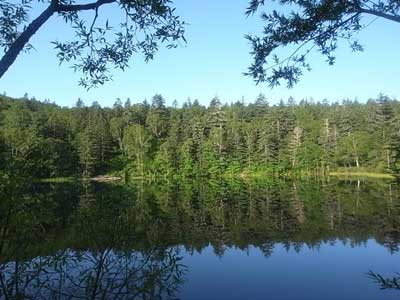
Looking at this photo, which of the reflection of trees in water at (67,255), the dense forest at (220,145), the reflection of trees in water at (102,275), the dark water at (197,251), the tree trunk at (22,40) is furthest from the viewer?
the dense forest at (220,145)

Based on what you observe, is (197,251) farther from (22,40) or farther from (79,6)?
(22,40)

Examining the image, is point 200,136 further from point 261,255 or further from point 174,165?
point 261,255

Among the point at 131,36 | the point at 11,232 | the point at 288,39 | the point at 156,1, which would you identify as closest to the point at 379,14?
the point at 288,39

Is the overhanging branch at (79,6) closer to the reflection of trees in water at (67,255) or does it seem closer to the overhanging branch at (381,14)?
the reflection of trees in water at (67,255)

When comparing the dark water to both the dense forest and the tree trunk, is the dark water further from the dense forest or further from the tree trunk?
the dense forest

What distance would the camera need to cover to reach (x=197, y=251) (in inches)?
714

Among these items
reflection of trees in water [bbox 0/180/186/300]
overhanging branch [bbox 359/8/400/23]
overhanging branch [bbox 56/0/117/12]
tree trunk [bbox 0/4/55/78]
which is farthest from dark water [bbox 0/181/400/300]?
overhanging branch [bbox 359/8/400/23]

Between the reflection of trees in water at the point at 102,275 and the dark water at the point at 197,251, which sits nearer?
the reflection of trees in water at the point at 102,275

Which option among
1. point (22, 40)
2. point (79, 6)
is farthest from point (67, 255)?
point (79, 6)

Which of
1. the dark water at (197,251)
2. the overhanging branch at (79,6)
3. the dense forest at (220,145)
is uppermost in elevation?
the dense forest at (220,145)

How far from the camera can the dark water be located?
166 inches

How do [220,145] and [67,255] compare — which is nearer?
[67,255]

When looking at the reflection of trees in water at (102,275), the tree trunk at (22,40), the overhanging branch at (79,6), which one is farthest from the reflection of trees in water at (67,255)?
the overhanging branch at (79,6)

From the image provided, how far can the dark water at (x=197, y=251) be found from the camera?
422 centimetres
